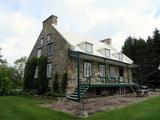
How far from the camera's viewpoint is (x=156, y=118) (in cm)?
813

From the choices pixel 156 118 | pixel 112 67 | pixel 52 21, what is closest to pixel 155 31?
pixel 112 67

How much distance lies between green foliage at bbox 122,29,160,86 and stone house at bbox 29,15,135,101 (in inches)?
321

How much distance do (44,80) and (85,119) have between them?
34.0 feet

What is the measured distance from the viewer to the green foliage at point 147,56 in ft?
97.6

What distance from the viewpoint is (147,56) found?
33.2 meters

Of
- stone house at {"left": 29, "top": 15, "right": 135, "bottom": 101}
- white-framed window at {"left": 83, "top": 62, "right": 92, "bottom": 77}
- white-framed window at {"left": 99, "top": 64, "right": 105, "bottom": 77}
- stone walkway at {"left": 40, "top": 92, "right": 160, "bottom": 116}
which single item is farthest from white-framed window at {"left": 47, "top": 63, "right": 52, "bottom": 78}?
white-framed window at {"left": 99, "top": 64, "right": 105, "bottom": 77}

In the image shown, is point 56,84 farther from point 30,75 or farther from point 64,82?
point 30,75

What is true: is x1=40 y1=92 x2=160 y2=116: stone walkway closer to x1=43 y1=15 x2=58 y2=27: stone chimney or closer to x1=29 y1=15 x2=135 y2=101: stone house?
x1=29 y1=15 x2=135 y2=101: stone house

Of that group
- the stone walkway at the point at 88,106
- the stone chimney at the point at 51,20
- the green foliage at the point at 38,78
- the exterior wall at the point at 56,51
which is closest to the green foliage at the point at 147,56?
the exterior wall at the point at 56,51

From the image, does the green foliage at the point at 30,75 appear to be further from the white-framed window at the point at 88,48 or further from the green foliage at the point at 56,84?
the white-framed window at the point at 88,48

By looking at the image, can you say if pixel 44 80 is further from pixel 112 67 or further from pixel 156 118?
pixel 156 118

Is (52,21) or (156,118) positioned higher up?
(52,21)

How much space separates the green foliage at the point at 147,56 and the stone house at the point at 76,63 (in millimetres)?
8162

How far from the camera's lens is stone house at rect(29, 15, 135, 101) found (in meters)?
15.8
